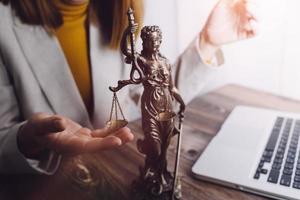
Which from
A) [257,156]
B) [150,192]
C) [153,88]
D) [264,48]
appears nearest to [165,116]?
[153,88]

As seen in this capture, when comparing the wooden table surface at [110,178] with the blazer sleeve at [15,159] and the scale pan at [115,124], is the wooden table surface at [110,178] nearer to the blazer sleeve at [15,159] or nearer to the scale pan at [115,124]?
the blazer sleeve at [15,159]

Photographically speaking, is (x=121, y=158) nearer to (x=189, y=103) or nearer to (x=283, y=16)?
(x=189, y=103)

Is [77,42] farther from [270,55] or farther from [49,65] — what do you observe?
[270,55]

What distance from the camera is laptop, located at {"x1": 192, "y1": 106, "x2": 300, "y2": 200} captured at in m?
0.58

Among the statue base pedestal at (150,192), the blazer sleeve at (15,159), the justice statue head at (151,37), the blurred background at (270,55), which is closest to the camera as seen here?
the justice statue head at (151,37)

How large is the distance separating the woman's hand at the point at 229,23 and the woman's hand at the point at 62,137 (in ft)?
1.16

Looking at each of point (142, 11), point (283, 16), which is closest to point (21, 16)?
point (142, 11)

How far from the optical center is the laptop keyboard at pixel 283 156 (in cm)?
59

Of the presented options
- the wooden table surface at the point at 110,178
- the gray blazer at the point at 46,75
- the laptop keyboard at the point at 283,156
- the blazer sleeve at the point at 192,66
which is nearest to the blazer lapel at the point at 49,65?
the gray blazer at the point at 46,75

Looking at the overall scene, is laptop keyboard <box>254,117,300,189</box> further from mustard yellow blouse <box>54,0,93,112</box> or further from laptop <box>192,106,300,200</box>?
mustard yellow blouse <box>54,0,93,112</box>

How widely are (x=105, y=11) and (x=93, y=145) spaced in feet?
1.16

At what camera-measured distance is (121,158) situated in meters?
0.70

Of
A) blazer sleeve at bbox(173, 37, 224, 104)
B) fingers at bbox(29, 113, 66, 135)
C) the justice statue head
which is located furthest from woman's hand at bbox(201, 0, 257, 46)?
fingers at bbox(29, 113, 66, 135)

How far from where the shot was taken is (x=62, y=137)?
0.58 metres
